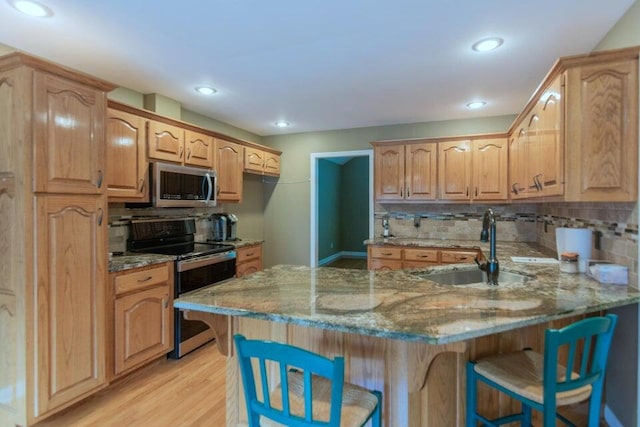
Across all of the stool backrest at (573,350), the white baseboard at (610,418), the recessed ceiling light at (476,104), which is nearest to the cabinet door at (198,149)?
the recessed ceiling light at (476,104)

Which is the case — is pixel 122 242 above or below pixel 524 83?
below

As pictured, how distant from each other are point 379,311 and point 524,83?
2.78 metres

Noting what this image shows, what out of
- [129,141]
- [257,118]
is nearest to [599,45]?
[257,118]

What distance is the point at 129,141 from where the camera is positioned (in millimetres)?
2793

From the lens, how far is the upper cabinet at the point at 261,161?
430 cm

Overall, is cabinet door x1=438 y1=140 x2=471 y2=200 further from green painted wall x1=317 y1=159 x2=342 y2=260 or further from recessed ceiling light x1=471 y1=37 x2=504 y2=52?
green painted wall x1=317 y1=159 x2=342 y2=260

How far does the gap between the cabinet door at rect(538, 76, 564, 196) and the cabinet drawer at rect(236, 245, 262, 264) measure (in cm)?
281

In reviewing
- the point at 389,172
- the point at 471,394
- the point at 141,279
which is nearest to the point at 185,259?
the point at 141,279

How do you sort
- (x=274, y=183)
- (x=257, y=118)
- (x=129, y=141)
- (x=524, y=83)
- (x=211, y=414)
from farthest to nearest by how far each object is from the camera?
(x=274, y=183)
(x=257, y=118)
(x=524, y=83)
(x=129, y=141)
(x=211, y=414)

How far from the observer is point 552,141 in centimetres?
209

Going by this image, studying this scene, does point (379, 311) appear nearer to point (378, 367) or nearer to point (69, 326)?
point (378, 367)

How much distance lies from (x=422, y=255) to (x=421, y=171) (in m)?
1.04

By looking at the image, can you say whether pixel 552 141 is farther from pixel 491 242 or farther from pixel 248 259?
pixel 248 259

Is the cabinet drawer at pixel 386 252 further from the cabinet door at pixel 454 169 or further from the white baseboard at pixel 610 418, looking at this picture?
the white baseboard at pixel 610 418
